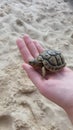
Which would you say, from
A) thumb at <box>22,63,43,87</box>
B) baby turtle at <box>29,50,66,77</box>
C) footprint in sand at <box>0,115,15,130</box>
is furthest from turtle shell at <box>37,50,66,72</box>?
footprint in sand at <box>0,115,15,130</box>

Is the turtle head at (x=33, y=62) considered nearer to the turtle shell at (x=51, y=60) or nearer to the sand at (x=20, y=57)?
the turtle shell at (x=51, y=60)

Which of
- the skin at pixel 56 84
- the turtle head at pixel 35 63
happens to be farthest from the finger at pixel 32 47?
the turtle head at pixel 35 63

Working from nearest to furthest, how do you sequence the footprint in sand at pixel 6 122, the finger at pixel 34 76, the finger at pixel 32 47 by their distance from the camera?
the finger at pixel 34 76 < the footprint in sand at pixel 6 122 < the finger at pixel 32 47

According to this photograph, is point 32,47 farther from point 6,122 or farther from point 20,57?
point 6,122

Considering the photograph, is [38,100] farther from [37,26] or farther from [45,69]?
[37,26]

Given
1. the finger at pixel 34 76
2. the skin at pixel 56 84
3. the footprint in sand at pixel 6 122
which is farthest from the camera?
the footprint in sand at pixel 6 122

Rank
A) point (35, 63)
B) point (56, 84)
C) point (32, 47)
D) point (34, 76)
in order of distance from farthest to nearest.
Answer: point (32, 47) < point (35, 63) < point (34, 76) < point (56, 84)

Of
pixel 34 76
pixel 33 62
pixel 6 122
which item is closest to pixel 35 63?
pixel 33 62

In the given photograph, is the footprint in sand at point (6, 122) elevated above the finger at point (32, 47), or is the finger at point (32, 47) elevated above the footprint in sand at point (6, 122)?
the finger at point (32, 47)
